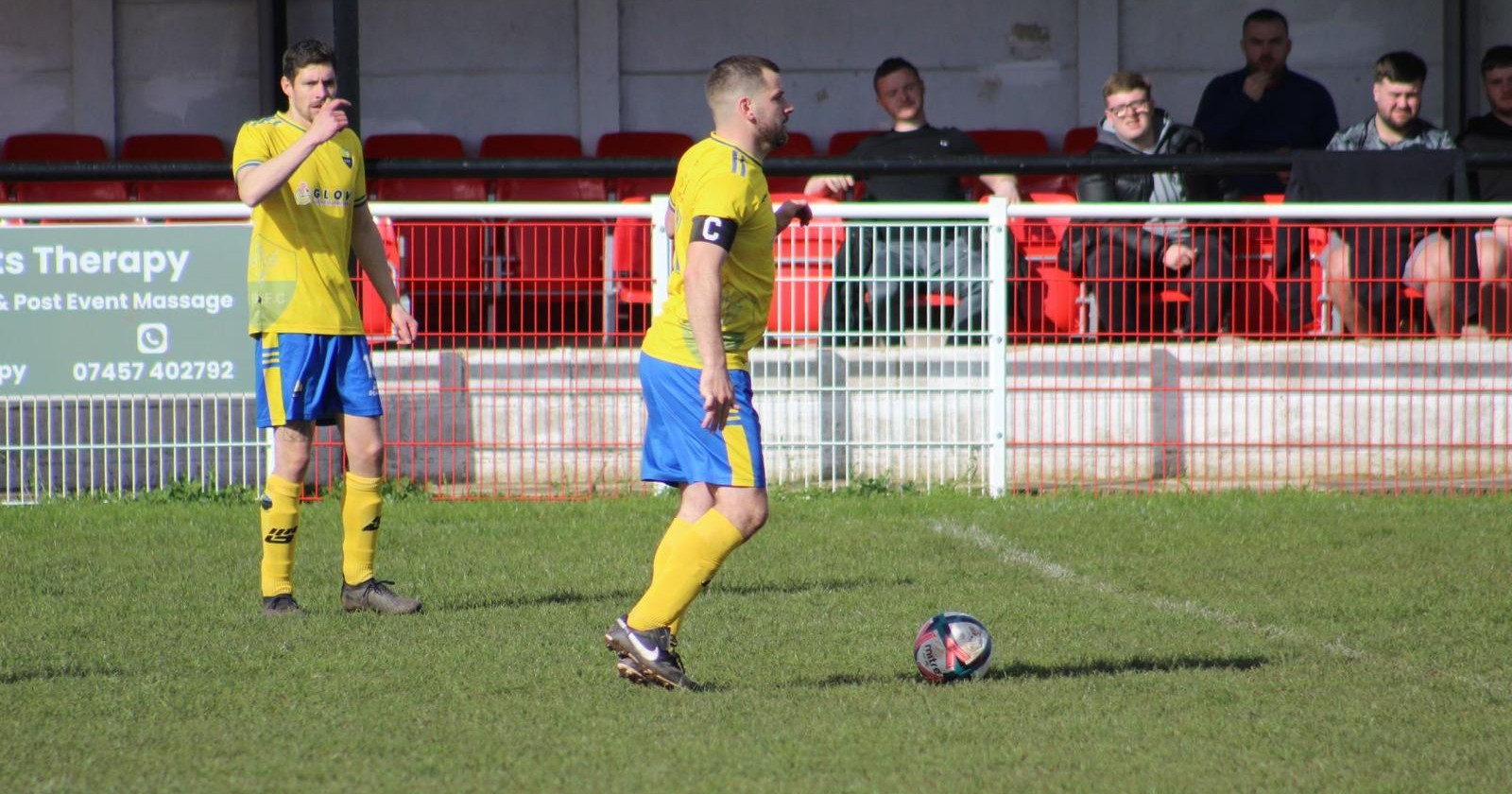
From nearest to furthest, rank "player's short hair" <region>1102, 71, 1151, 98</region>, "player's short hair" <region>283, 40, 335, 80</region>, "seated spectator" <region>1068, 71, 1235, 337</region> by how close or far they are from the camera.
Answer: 1. "player's short hair" <region>283, 40, 335, 80</region>
2. "seated spectator" <region>1068, 71, 1235, 337</region>
3. "player's short hair" <region>1102, 71, 1151, 98</region>

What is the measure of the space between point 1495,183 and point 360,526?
288 inches

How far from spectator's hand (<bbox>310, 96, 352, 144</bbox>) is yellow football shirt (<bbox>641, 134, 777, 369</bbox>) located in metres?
1.56

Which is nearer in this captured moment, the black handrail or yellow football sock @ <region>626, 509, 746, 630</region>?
yellow football sock @ <region>626, 509, 746, 630</region>

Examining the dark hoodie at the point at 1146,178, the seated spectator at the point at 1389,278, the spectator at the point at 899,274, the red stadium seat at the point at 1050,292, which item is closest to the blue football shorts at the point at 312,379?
the spectator at the point at 899,274

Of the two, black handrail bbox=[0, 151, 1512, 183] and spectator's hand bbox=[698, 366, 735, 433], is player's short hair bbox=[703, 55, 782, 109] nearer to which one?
spectator's hand bbox=[698, 366, 735, 433]

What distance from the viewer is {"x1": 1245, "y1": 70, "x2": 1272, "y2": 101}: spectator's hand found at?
1220 centimetres

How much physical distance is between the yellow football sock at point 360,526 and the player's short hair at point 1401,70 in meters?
6.67

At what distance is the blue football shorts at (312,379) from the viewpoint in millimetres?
6562

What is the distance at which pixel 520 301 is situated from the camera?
9.66 m

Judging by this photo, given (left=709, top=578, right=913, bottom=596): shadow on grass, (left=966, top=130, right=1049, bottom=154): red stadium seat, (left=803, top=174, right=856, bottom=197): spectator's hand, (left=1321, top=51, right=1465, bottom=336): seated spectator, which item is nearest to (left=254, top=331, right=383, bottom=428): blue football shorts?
(left=709, top=578, right=913, bottom=596): shadow on grass

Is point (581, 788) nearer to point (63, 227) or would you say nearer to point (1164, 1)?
point (63, 227)

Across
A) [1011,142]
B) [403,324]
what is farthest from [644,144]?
[403,324]

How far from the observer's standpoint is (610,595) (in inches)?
275

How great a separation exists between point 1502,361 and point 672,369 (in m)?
6.07
